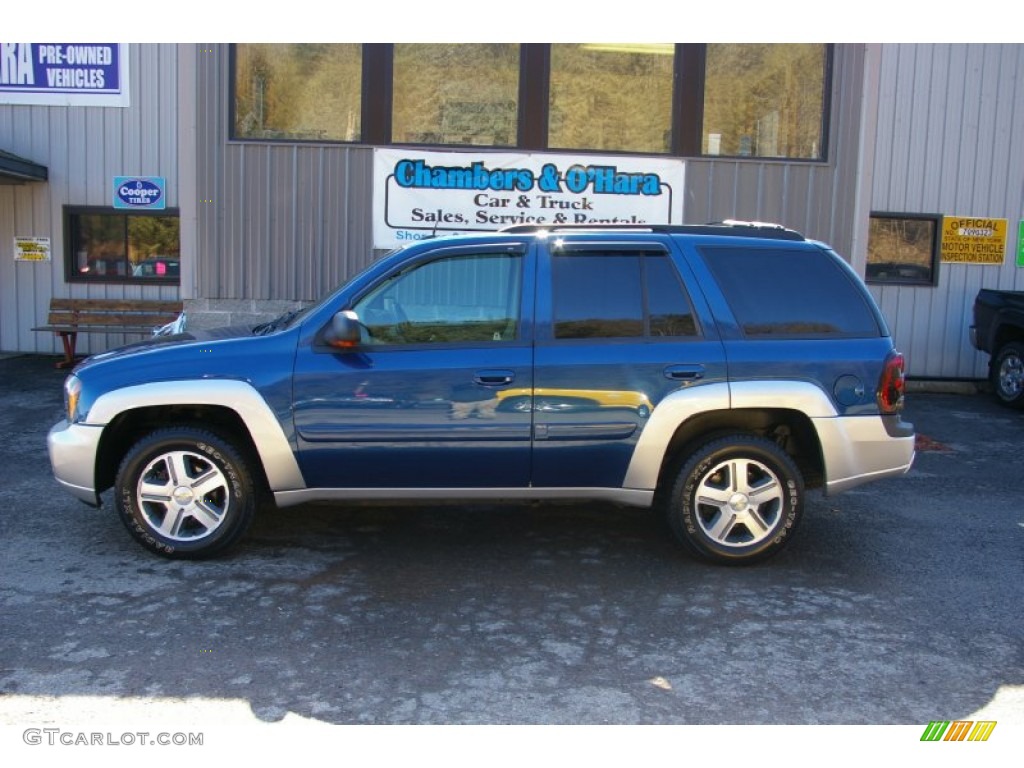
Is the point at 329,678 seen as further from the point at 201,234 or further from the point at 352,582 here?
the point at 201,234

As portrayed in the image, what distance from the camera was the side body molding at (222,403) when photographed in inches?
189

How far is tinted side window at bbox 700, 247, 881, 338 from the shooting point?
504 centimetres

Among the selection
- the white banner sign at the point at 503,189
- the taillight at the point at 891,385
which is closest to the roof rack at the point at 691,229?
the taillight at the point at 891,385

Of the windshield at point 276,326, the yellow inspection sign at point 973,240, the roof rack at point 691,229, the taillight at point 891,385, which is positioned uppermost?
the yellow inspection sign at point 973,240

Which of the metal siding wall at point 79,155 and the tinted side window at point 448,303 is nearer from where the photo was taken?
the tinted side window at point 448,303

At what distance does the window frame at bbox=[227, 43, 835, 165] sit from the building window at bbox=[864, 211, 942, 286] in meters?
2.91

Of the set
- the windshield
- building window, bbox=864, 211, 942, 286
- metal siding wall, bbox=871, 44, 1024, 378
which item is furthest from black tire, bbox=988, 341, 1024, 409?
the windshield

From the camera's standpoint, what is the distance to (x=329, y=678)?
3.70 m

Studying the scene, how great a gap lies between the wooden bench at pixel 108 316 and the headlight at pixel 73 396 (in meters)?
8.24

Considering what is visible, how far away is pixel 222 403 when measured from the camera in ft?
15.8

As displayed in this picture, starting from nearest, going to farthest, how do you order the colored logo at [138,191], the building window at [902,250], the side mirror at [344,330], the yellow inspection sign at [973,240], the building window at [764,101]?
1. the side mirror at [344,330]
2. the building window at [764,101]
3. the yellow inspection sign at [973,240]
4. the building window at [902,250]
5. the colored logo at [138,191]

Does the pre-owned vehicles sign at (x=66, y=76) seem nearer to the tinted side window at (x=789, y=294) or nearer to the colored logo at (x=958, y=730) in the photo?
the tinted side window at (x=789, y=294)

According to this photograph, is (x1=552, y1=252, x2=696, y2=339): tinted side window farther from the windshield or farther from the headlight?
the headlight

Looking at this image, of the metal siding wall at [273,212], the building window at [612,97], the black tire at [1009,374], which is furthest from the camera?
the black tire at [1009,374]
